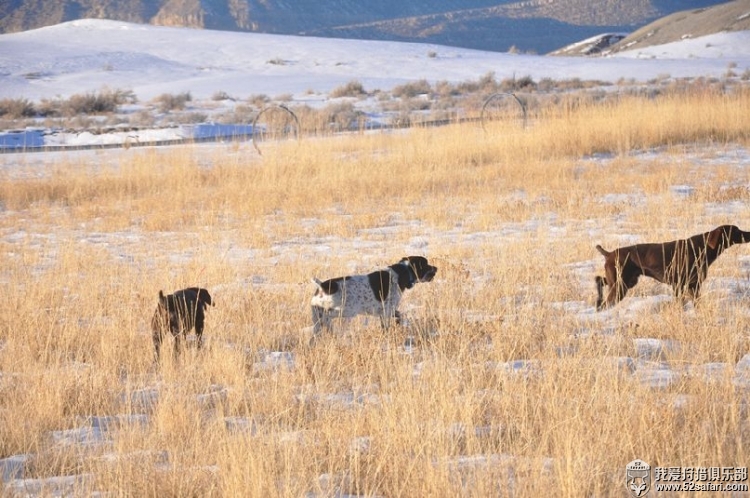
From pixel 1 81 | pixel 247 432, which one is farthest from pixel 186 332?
pixel 1 81

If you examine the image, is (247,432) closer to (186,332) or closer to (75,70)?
(186,332)

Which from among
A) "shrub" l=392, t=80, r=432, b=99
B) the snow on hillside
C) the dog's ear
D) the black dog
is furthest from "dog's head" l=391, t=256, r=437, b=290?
the snow on hillside

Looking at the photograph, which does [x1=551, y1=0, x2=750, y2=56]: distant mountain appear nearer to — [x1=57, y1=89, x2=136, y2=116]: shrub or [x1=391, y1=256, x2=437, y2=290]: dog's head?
[x1=57, y1=89, x2=136, y2=116]: shrub

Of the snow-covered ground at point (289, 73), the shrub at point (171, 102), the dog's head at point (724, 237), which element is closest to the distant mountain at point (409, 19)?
the snow-covered ground at point (289, 73)

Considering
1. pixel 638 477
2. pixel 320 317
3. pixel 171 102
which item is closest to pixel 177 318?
pixel 320 317

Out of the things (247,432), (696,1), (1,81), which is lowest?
(247,432)

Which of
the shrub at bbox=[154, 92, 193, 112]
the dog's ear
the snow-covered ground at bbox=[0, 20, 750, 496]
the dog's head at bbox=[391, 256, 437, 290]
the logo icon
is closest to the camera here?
the logo icon

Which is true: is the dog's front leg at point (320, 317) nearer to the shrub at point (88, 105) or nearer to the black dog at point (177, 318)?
the black dog at point (177, 318)

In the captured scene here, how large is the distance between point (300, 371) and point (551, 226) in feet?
20.1

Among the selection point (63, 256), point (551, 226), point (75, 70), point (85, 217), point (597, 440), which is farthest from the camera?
point (75, 70)

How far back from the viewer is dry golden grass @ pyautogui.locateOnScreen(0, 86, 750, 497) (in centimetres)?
374

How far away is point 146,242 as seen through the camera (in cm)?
1081

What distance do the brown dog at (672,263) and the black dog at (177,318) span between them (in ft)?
10.4

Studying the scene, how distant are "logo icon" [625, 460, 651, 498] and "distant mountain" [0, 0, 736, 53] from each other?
448ft
